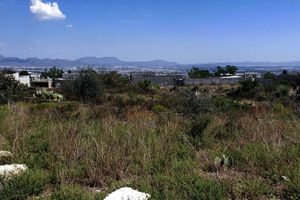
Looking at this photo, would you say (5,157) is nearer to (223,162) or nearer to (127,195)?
(127,195)

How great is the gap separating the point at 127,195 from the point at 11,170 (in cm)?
209

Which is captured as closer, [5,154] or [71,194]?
[71,194]

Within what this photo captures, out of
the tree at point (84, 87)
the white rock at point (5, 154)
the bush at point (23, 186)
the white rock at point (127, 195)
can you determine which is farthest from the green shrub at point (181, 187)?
the tree at point (84, 87)

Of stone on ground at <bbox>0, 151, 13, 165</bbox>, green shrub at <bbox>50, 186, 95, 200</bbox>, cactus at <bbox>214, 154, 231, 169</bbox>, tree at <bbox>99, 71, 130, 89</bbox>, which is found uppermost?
cactus at <bbox>214, 154, 231, 169</bbox>

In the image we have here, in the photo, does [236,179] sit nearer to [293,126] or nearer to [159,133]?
[159,133]

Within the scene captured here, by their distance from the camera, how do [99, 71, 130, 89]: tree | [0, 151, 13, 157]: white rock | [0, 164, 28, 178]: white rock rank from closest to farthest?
[0, 164, 28, 178]: white rock → [0, 151, 13, 157]: white rock → [99, 71, 130, 89]: tree

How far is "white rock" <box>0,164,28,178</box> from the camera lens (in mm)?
6093

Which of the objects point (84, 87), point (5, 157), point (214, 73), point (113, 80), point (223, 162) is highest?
point (223, 162)

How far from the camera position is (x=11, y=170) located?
633cm

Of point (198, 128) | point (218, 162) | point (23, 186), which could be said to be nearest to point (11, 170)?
point (23, 186)

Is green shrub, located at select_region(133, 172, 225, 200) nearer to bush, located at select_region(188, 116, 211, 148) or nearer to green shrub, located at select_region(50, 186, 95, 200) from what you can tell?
green shrub, located at select_region(50, 186, 95, 200)

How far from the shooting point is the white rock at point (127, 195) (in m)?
4.97

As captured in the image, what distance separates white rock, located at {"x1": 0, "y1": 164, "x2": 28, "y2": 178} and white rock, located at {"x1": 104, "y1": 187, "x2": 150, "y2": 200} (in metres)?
1.69

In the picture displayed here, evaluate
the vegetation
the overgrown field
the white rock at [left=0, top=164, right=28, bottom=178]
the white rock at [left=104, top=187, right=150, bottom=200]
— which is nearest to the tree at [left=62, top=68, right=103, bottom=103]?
the overgrown field
